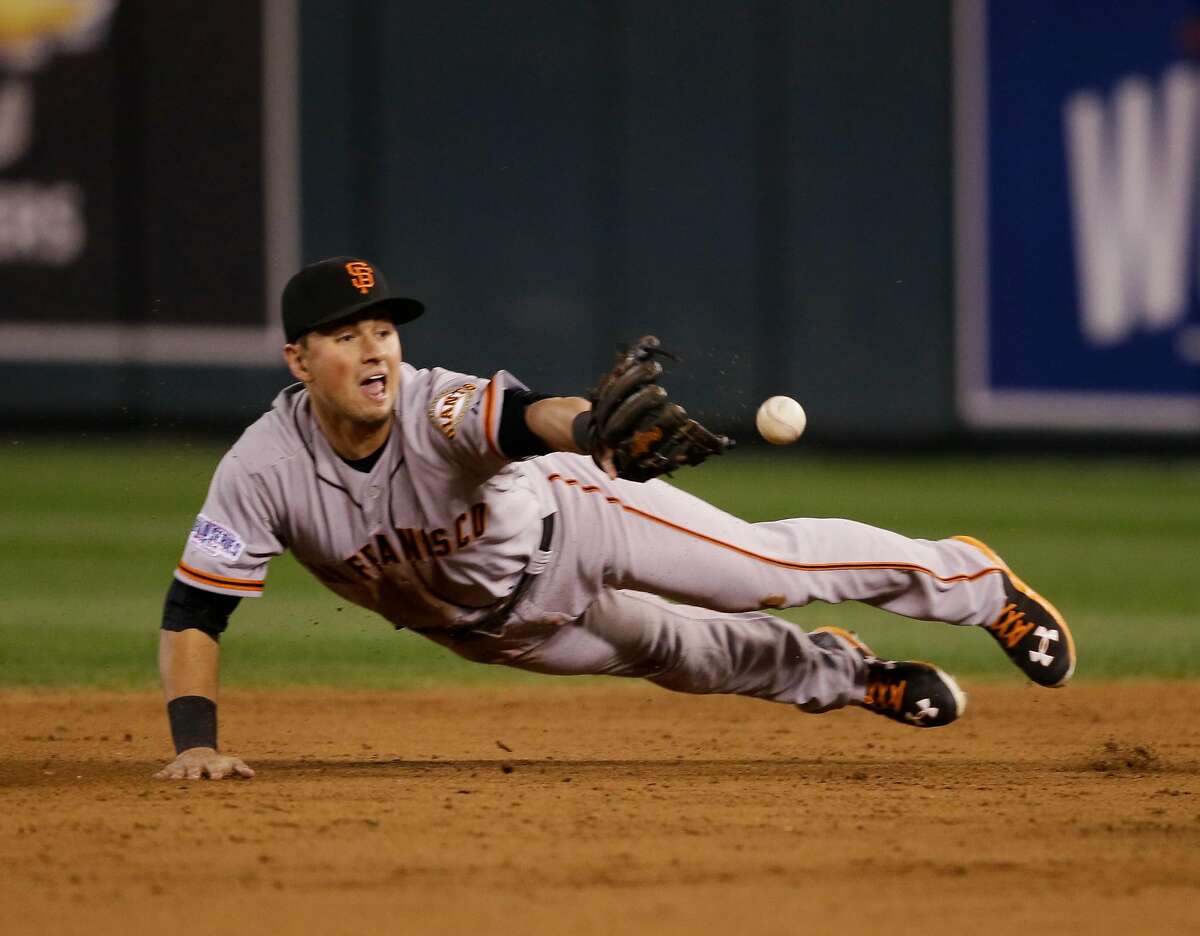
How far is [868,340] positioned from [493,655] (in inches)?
376

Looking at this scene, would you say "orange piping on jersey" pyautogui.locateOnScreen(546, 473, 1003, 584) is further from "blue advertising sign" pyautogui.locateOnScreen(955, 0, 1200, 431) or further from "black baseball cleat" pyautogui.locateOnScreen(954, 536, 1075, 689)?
"blue advertising sign" pyautogui.locateOnScreen(955, 0, 1200, 431)

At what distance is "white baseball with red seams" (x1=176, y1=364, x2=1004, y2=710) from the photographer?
3838 millimetres

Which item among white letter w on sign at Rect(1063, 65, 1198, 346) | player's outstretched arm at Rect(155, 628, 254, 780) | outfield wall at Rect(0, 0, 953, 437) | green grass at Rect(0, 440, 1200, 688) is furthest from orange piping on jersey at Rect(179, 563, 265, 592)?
white letter w on sign at Rect(1063, 65, 1198, 346)

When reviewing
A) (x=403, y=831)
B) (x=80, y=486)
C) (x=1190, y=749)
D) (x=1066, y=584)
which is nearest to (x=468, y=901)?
(x=403, y=831)

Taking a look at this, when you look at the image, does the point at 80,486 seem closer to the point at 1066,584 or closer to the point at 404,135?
the point at 404,135

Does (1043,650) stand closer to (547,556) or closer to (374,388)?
(547,556)

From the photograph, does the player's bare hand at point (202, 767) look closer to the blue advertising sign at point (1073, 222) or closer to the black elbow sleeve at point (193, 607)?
the black elbow sleeve at point (193, 607)

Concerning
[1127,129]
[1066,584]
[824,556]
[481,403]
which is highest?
[1127,129]

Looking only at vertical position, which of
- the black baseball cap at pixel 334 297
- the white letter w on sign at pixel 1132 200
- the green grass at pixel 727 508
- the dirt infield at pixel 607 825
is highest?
the white letter w on sign at pixel 1132 200

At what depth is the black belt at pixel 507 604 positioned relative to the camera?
405 cm

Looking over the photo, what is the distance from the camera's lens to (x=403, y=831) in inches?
135

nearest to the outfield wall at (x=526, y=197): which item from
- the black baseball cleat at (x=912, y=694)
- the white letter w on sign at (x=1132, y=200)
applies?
the white letter w on sign at (x=1132, y=200)

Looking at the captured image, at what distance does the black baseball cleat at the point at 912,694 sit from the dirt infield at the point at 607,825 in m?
0.11

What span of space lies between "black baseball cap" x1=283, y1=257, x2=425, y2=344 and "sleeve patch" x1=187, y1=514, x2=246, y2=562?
0.43 m
